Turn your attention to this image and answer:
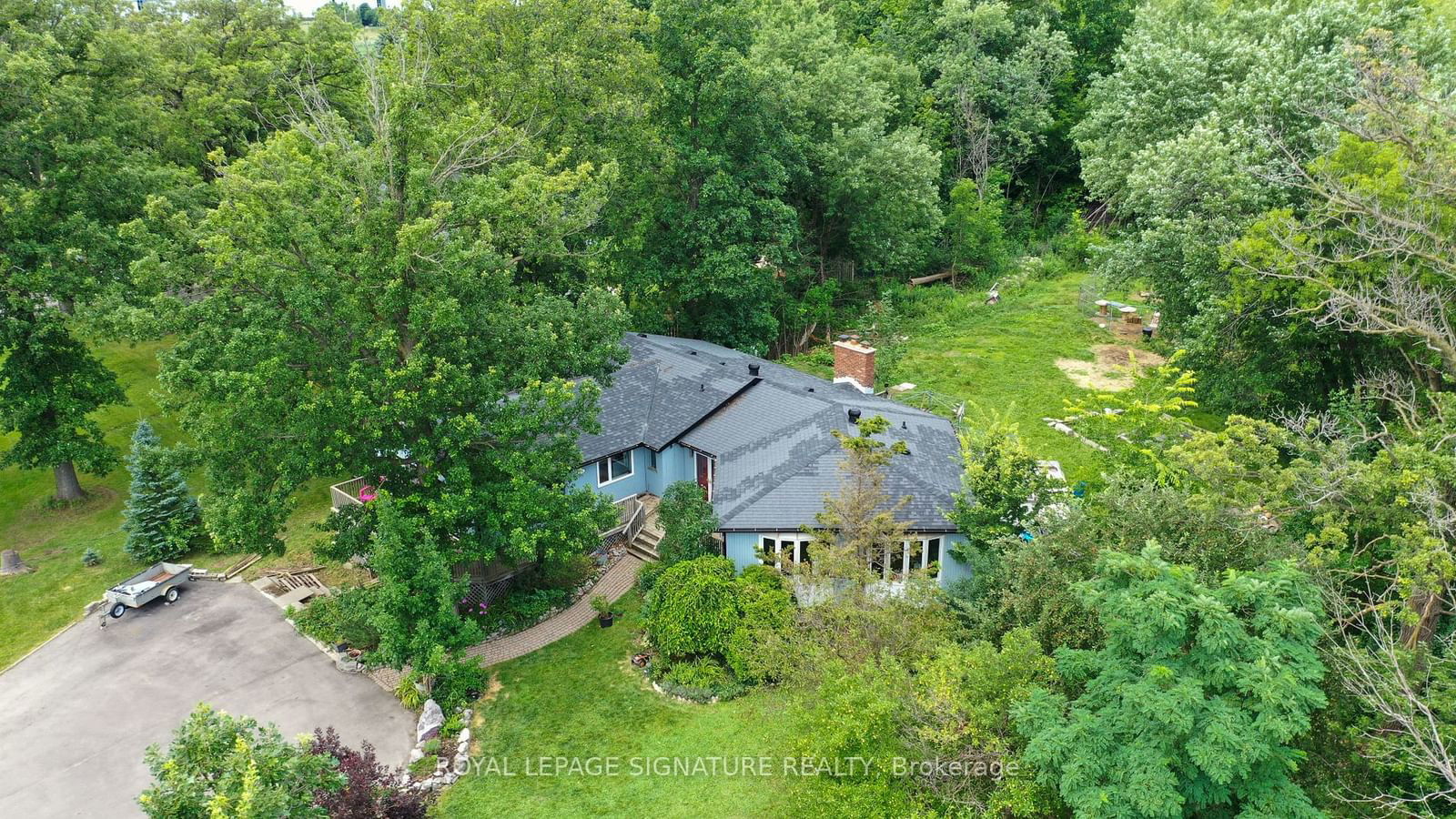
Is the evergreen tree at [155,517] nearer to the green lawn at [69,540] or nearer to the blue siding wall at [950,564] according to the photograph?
the green lawn at [69,540]

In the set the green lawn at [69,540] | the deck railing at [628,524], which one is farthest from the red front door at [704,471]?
the green lawn at [69,540]

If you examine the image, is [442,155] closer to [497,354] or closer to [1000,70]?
[497,354]

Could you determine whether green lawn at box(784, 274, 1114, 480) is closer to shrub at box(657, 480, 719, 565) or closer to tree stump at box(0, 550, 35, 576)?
shrub at box(657, 480, 719, 565)

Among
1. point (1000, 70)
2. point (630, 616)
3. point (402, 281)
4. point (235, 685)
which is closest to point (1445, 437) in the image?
point (630, 616)

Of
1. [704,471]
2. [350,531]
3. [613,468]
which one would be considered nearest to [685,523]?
[704,471]

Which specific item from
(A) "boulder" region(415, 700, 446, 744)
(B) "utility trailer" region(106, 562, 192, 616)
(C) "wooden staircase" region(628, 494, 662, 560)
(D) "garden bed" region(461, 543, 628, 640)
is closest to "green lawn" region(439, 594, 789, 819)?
(A) "boulder" region(415, 700, 446, 744)
